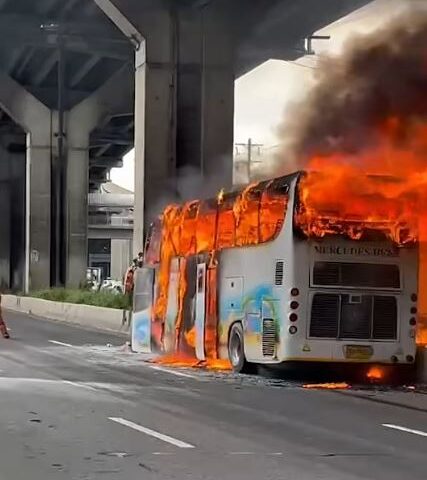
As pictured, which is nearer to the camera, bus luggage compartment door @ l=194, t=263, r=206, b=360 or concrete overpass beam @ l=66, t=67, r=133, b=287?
bus luggage compartment door @ l=194, t=263, r=206, b=360

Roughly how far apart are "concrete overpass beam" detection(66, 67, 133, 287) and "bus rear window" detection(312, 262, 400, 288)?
3488cm

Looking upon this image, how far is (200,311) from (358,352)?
3546 millimetres

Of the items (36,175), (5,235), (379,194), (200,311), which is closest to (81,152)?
(36,175)

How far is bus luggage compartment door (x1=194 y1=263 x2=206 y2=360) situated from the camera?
1873 centimetres

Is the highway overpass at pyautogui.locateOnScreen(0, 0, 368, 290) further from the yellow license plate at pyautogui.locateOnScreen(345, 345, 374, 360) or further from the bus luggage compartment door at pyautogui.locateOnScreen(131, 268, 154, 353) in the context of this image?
the yellow license plate at pyautogui.locateOnScreen(345, 345, 374, 360)

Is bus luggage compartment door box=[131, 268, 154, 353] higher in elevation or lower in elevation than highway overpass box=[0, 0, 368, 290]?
lower

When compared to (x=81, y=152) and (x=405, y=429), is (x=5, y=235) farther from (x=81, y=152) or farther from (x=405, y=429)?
(x=405, y=429)

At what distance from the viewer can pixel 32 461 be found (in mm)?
9109

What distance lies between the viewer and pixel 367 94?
17.6 m

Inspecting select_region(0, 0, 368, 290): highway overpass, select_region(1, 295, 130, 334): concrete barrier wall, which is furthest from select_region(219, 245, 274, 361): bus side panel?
A: select_region(1, 295, 130, 334): concrete barrier wall

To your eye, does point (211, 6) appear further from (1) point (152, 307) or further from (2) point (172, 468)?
(2) point (172, 468)

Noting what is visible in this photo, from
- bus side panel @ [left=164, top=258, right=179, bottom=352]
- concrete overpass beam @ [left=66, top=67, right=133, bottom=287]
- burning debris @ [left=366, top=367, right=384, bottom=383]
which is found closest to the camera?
burning debris @ [left=366, top=367, right=384, bottom=383]

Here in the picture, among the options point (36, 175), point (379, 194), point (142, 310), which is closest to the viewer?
point (379, 194)

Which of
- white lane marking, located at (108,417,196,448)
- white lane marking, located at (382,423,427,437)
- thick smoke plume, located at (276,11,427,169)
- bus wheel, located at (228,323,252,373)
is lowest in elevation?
white lane marking, located at (382,423,427,437)
